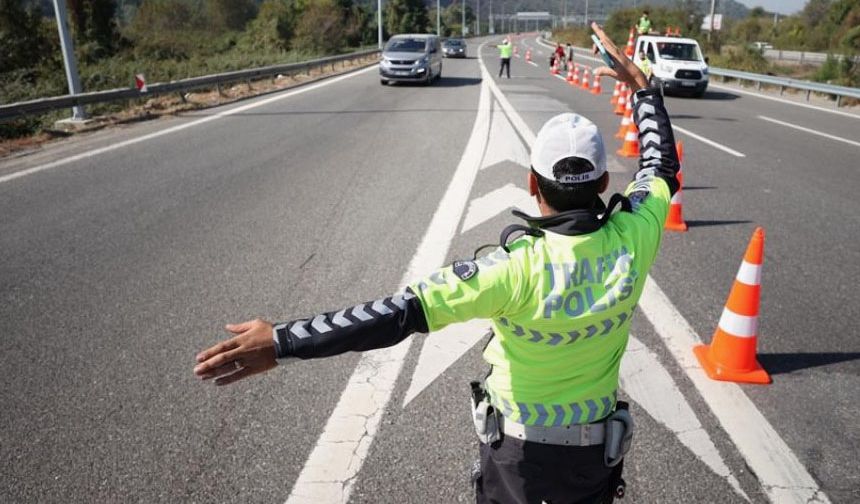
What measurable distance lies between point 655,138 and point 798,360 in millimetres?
2327

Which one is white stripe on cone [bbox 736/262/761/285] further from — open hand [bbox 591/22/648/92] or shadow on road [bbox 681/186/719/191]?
shadow on road [bbox 681/186/719/191]

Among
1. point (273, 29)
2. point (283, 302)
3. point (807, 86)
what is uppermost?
point (273, 29)

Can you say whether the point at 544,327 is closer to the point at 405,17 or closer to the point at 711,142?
the point at 711,142

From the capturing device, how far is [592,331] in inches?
74.9

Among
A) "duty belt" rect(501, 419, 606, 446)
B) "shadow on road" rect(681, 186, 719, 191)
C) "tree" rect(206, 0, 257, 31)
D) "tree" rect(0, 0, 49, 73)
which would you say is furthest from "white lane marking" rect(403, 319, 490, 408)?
"tree" rect(206, 0, 257, 31)

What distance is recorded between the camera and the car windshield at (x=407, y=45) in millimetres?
24391

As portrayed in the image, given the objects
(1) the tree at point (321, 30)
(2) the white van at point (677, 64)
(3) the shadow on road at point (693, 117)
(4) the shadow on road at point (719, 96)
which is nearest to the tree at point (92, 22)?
(1) the tree at point (321, 30)

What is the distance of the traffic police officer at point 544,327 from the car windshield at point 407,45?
23.6 meters

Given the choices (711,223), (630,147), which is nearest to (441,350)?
(711,223)

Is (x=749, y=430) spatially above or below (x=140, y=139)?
below

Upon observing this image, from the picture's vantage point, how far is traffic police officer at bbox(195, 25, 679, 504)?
1757mm

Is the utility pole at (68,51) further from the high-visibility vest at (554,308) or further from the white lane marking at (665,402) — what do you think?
the high-visibility vest at (554,308)

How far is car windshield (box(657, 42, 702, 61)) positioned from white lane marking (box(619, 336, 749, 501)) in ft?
67.1

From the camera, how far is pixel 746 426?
3.32 m
